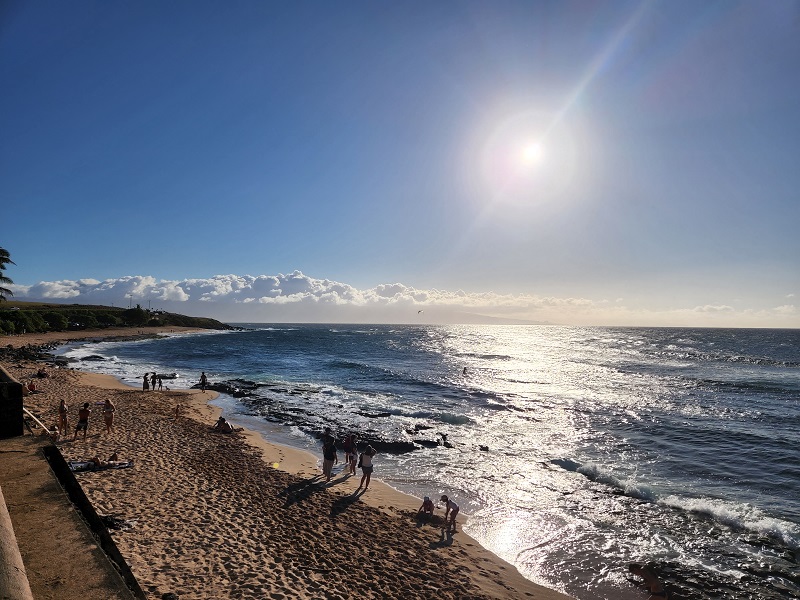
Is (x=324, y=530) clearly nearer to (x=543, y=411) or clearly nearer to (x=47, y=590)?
(x=47, y=590)

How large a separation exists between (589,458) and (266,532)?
16085mm

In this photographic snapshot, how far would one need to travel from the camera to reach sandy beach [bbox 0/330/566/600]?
8.98 metres

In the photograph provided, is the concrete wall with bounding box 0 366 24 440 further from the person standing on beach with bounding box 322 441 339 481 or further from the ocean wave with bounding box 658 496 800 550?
the ocean wave with bounding box 658 496 800 550

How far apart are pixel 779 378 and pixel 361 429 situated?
5277cm

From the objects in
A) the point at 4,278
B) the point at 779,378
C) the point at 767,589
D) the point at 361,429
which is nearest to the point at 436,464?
the point at 361,429

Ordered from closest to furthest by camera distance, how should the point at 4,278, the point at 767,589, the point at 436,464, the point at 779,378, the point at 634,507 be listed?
the point at 767,589 < the point at 634,507 < the point at 436,464 < the point at 779,378 < the point at 4,278

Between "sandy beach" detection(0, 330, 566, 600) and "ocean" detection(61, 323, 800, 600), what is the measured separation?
1.88 meters

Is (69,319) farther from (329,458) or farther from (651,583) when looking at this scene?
(651,583)

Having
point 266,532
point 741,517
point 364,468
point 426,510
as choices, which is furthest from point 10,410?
point 741,517

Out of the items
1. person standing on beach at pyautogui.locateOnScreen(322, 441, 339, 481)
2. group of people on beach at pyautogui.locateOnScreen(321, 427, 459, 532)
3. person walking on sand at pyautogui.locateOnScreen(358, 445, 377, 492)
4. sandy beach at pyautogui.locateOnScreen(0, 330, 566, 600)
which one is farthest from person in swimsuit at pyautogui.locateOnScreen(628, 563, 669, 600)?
person standing on beach at pyautogui.locateOnScreen(322, 441, 339, 481)

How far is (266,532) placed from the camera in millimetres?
11078

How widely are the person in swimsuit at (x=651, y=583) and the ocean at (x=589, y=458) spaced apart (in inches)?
12.8

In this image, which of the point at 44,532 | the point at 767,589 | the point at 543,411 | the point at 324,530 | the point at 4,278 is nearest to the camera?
the point at 44,532

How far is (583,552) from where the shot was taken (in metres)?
11.9
